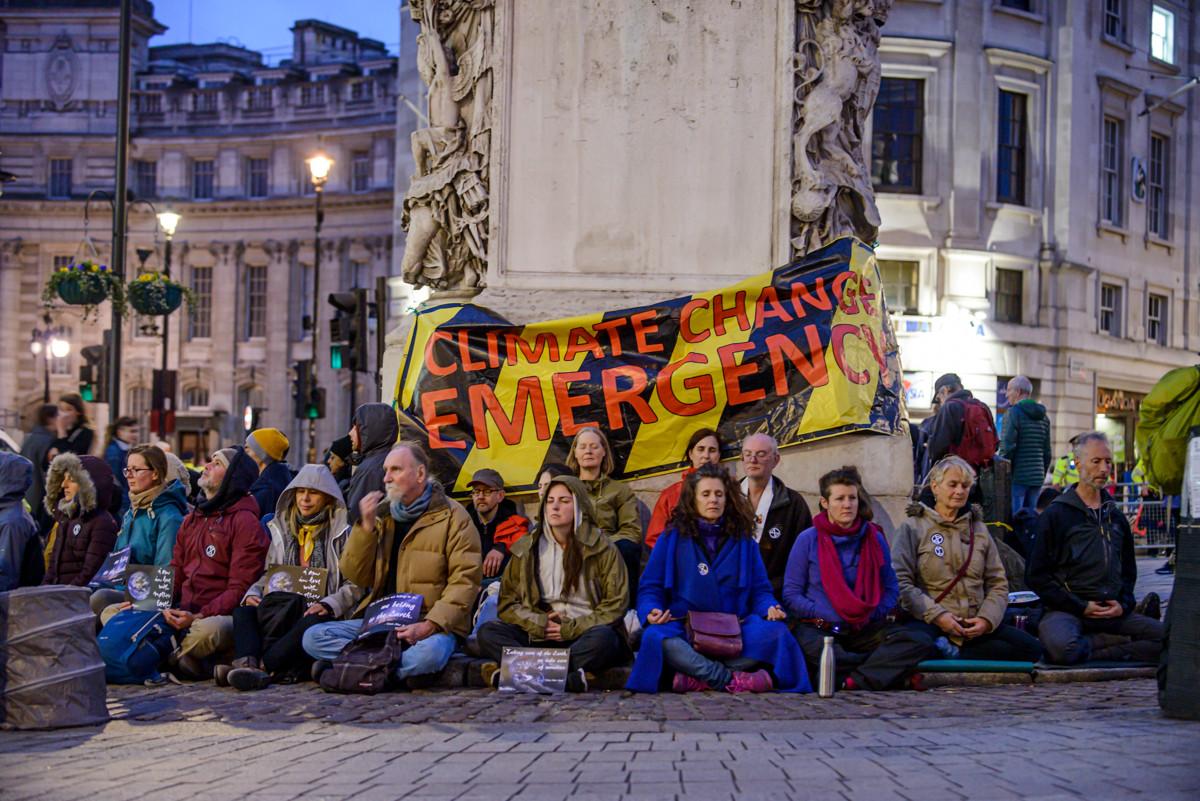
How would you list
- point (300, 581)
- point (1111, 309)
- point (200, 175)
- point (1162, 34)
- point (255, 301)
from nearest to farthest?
point (300, 581)
point (1111, 309)
point (1162, 34)
point (255, 301)
point (200, 175)

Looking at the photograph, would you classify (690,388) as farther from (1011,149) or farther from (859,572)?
(1011,149)

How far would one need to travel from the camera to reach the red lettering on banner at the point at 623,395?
1102 cm

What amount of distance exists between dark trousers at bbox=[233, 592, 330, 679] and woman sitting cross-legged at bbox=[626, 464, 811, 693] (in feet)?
6.54

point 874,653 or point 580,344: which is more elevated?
point 580,344

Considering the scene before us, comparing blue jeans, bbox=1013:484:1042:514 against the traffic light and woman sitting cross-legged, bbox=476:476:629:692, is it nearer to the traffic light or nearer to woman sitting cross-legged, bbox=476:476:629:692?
woman sitting cross-legged, bbox=476:476:629:692

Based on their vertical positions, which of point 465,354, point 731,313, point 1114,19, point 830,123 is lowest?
point 465,354

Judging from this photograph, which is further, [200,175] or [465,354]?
[200,175]

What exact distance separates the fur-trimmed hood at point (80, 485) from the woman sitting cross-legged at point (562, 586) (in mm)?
3309

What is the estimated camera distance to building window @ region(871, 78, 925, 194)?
1473 inches

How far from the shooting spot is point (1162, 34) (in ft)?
144

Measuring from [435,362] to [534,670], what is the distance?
3.04 meters

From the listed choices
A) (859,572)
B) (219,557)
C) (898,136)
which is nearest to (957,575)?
(859,572)

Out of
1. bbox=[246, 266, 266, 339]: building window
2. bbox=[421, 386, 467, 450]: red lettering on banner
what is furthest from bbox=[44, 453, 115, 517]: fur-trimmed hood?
bbox=[246, 266, 266, 339]: building window

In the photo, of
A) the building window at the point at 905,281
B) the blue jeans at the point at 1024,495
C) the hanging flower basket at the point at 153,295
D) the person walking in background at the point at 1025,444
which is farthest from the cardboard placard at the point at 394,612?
the building window at the point at 905,281
